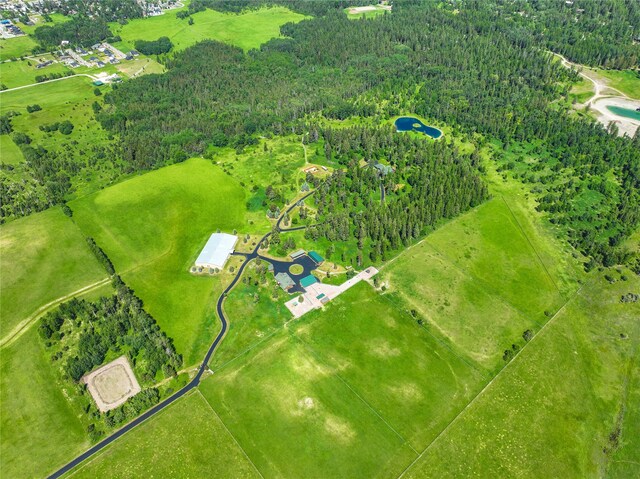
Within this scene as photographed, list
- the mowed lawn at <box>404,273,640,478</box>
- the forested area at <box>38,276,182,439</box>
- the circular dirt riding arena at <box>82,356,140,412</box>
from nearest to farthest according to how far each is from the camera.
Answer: the mowed lawn at <box>404,273,640,478</box>
the forested area at <box>38,276,182,439</box>
the circular dirt riding arena at <box>82,356,140,412</box>

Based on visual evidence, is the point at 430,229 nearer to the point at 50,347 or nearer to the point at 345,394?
the point at 345,394

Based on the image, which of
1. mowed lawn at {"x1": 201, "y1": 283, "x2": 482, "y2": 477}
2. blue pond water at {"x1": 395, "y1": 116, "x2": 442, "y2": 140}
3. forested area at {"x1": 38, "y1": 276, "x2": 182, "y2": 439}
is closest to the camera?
mowed lawn at {"x1": 201, "y1": 283, "x2": 482, "y2": 477}

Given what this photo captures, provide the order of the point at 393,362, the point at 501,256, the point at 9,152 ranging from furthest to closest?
the point at 9,152
the point at 501,256
the point at 393,362

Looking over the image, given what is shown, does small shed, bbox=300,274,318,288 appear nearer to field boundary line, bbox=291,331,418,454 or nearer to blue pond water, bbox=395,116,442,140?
field boundary line, bbox=291,331,418,454

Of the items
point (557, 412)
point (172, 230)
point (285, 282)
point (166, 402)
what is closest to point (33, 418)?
point (166, 402)

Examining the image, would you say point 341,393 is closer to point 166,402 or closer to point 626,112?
point 166,402

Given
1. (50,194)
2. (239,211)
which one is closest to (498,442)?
(239,211)

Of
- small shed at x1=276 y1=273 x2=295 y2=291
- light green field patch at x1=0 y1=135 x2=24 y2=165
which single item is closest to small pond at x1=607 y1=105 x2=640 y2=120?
small shed at x1=276 y1=273 x2=295 y2=291
